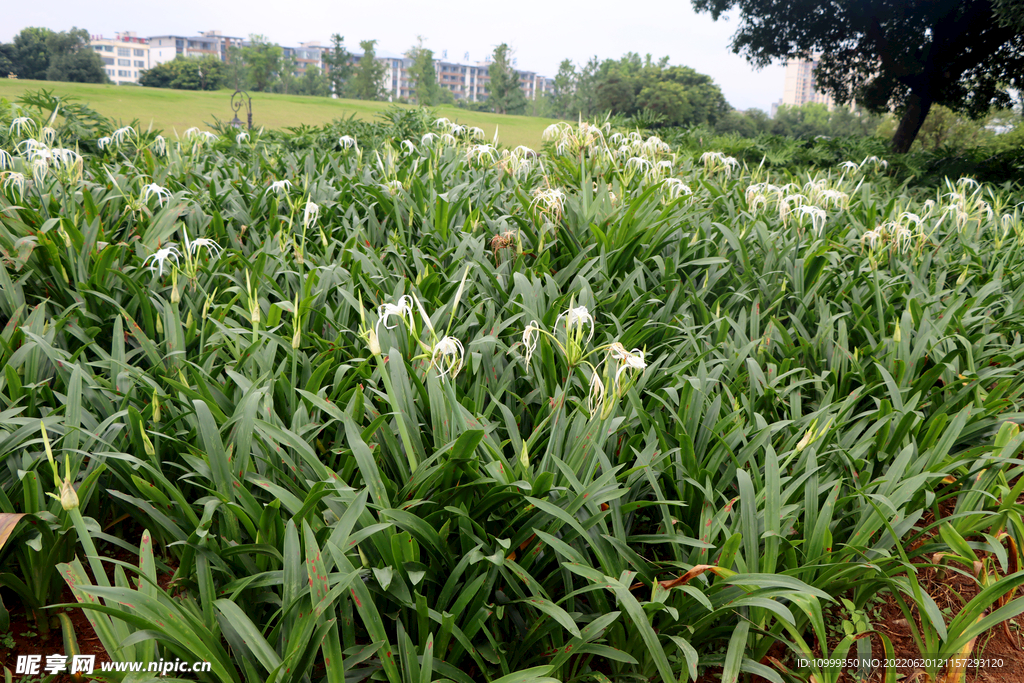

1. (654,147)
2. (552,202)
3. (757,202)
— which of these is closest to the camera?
(552,202)

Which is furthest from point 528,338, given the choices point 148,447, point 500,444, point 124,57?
point 124,57

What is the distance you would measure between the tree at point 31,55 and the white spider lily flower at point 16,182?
166ft

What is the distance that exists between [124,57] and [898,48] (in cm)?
13648

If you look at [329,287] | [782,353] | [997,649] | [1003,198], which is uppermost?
[1003,198]

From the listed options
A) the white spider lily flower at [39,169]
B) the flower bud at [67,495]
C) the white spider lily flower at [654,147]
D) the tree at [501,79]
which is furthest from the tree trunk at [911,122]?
the tree at [501,79]

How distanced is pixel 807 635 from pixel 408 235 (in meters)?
2.49

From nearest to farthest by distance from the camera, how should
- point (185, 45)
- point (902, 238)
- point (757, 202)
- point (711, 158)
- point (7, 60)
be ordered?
point (902, 238) < point (757, 202) < point (711, 158) < point (7, 60) < point (185, 45)

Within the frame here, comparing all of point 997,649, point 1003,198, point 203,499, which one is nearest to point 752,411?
point 997,649

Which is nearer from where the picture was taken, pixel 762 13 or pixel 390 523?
pixel 390 523

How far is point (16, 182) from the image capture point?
9.10ft

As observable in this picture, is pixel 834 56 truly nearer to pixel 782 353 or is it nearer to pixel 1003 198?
pixel 1003 198

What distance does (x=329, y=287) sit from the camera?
231 cm

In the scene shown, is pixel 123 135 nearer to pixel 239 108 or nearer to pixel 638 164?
pixel 239 108

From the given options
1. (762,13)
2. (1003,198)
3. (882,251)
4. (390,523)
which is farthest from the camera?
(762,13)
